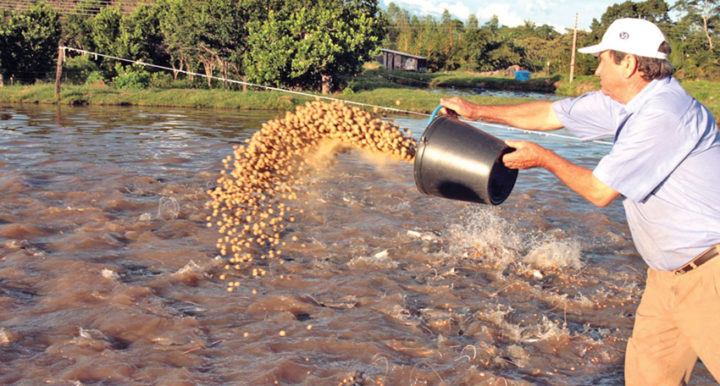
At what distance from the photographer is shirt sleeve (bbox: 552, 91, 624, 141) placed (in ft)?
9.38

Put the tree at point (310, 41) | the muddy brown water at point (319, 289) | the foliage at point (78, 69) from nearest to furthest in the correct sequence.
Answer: the muddy brown water at point (319, 289) → the tree at point (310, 41) → the foliage at point (78, 69)

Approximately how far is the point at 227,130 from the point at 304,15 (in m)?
10.8

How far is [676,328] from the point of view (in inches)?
98.1

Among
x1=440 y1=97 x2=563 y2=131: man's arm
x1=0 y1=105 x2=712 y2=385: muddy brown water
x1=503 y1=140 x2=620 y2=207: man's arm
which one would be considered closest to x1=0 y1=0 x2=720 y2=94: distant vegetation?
x1=0 y1=105 x2=712 y2=385: muddy brown water

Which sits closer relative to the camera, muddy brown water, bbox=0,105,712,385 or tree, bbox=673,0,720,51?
muddy brown water, bbox=0,105,712,385

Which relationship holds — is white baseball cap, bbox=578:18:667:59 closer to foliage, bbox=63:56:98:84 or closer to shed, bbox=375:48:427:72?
foliage, bbox=63:56:98:84

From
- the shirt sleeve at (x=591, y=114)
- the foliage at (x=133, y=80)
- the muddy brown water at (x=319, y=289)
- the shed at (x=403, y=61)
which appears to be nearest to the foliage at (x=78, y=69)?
the foliage at (x=133, y=80)

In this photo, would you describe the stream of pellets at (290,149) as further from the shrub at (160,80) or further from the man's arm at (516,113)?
the shrub at (160,80)

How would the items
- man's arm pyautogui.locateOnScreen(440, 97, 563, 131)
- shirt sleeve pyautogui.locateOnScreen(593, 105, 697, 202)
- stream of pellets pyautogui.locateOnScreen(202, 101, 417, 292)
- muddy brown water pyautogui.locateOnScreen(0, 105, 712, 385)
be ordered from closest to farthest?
shirt sleeve pyautogui.locateOnScreen(593, 105, 697, 202), man's arm pyautogui.locateOnScreen(440, 97, 563, 131), muddy brown water pyautogui.locateOnScreen(0, 105, 712, 385), stream of pellets pyautogui.locateOnScreen(202, 101, 417, 292)

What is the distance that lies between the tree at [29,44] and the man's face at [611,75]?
80.5 ft

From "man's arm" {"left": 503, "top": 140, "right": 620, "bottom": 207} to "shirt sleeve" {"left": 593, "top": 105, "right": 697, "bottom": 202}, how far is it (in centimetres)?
7

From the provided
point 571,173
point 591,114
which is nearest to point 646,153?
point 571,173

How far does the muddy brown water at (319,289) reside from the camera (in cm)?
340

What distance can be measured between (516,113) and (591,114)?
0.48m
